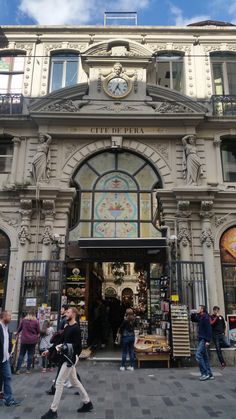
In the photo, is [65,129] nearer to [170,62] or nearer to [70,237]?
[70,237]

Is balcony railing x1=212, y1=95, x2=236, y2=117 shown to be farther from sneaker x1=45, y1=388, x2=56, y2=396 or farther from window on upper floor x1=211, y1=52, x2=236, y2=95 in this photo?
sneaker x1=45, y1=388, x2=56, y2=396

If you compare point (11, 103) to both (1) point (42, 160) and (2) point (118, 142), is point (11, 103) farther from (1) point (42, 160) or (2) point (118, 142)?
(2) point (118, 142)

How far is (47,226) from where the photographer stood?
46.5 feet

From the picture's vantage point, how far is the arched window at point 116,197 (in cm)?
1499

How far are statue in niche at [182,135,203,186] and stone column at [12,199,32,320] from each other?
6.82 metres

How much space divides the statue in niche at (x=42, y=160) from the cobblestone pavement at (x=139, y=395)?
308 inches

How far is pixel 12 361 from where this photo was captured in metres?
10.6

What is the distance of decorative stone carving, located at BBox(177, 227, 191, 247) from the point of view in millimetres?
13945

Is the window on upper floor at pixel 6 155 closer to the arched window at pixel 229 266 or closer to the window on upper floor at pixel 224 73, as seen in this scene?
the arched window at pixel 229 266

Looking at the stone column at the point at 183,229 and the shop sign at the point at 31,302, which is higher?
the stone column at the point at 183,229

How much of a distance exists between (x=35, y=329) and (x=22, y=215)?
5.47 meters

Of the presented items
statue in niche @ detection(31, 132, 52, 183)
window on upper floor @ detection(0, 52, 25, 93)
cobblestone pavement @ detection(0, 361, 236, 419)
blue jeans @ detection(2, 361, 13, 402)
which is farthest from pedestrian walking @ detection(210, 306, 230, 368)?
window on upper floor @ detection(0, 52, 25, 93)

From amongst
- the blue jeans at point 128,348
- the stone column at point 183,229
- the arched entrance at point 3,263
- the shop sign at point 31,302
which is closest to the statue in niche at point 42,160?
the arched entrance at point 3,263

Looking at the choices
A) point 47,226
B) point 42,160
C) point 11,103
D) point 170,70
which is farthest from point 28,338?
point 170,70
